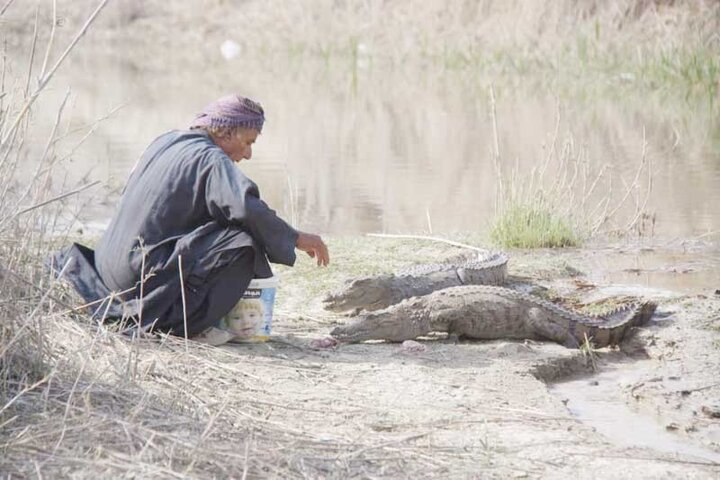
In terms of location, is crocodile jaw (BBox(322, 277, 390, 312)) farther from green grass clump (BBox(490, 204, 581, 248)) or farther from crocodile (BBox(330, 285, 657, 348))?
green grass clump (BBox(490, 204, 581, 248))

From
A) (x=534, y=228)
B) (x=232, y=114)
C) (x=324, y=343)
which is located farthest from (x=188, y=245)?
(x=534, y=228)

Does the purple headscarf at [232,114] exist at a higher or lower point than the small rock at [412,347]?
higher

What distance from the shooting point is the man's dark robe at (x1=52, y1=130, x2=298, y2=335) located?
17.9 ft

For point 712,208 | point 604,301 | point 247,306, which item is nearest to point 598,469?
point 247,306

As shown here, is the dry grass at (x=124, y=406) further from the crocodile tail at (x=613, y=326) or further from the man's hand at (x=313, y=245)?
the crocodile tail at (x=613, y=326)

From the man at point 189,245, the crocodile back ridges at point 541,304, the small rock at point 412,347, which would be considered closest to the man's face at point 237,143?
the man at point 189,245

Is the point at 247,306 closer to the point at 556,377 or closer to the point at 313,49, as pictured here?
the point at 556,377

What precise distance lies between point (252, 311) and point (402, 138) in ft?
32.0

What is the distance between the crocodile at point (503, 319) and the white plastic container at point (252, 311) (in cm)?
67

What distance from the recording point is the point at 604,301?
7043mm

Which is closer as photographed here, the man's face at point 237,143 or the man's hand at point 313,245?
the man's hand at point 313,245

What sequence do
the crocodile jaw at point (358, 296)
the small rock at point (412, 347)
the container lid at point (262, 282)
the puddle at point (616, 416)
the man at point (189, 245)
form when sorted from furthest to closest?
the crocodile jaw at point (358, 296) → the small rock at point (412, 347) → the container lid at point (262, 282) → the man at point (189, 245) → the puddle at point (616, 416)

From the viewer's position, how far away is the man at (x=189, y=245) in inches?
215

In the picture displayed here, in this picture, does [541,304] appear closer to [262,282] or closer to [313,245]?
[313,245]
